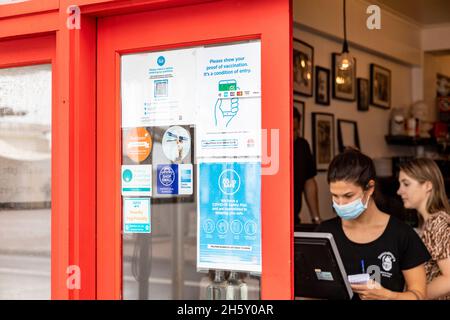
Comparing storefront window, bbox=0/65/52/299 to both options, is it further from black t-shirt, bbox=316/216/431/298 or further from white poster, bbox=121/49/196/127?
black t-shirt, bbox=316/216/431/298

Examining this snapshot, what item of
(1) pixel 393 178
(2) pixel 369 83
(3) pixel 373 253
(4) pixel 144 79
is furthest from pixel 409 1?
(4) pixel 144 79

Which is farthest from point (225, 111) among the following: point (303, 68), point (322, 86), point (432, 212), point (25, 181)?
point (322, 86)

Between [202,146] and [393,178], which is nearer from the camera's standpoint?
[202,146]

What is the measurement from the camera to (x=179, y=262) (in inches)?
99.6

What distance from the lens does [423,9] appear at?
677cm

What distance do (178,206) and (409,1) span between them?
4594mm

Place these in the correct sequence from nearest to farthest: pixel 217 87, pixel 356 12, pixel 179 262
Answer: pixel 217 87 → pixel 179 262 → pixel 356 12

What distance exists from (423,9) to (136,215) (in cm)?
519

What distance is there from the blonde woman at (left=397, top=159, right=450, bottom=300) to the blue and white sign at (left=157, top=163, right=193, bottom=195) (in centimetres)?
136

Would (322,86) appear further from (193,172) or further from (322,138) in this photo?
(193,172)

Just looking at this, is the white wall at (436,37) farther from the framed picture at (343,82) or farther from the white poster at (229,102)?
the white poster at (229,102)

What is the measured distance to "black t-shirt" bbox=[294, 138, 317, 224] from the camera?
17.8 ft

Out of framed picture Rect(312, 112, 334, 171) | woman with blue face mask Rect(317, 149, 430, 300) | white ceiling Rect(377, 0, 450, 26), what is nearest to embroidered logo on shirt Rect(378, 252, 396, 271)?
woman with blue face mask Rect(317, 149, 430, 300)

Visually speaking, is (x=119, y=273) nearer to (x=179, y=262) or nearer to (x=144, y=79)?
(x=179, y=262)
